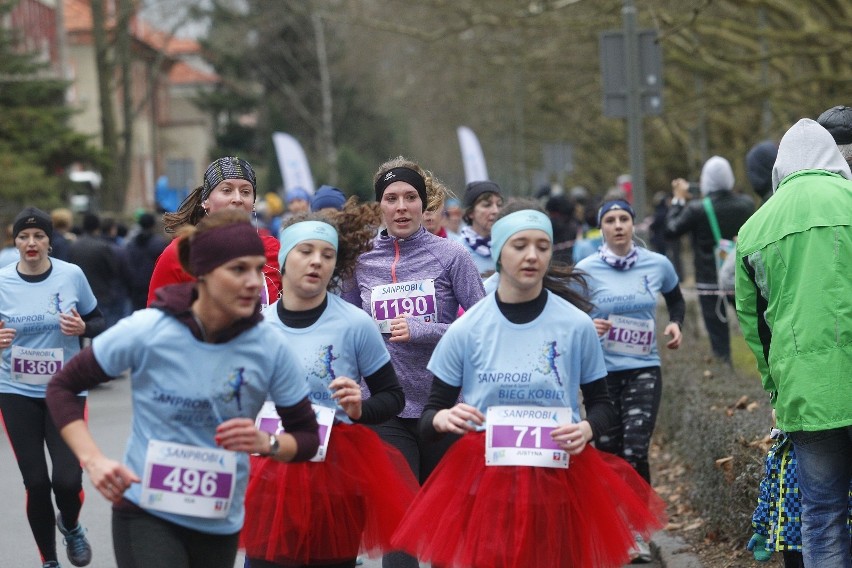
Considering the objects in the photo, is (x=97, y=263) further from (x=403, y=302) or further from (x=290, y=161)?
(x=290, y=161)

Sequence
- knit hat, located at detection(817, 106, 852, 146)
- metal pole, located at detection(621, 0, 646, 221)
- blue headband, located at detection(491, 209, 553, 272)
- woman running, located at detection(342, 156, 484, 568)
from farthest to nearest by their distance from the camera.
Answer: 1. metal pole, located at detection(621, 0, 646, 221)
2. woman running, located at detection(342, 156, 484, 568)
3. knit hat, located at detection(817, 106, 852, 146)
4. blue headband, located at detection(491, 209, 553, 272)

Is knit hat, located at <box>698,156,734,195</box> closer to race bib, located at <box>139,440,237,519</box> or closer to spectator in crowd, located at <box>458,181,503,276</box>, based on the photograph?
spectator in crowd, located at <box>458,181,503,276</box>

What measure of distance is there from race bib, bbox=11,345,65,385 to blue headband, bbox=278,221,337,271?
8.70 ft

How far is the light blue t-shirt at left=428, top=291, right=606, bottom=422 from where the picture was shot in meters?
5.23

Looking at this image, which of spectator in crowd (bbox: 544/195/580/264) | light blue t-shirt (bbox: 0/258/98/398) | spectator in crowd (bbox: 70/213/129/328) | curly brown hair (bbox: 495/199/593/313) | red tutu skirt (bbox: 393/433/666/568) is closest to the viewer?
red tutu skirt (bbox: 393/433/666/568)

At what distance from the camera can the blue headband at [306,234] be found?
217 inches

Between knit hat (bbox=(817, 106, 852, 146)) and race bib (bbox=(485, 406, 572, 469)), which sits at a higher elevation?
knit hat (bbox=(817, 106, 852, 146))

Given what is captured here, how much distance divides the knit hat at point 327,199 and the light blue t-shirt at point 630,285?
2.06 metres

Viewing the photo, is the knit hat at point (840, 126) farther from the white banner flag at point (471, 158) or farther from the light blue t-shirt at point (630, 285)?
the white banner flag at point (471, 158)

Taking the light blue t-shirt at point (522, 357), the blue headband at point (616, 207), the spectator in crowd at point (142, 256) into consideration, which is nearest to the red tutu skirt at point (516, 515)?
the light blue t-shirt at point (522, 357)

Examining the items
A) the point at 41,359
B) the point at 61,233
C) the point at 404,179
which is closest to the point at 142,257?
the point at 61,233

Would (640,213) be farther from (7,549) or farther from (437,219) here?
(7,549)

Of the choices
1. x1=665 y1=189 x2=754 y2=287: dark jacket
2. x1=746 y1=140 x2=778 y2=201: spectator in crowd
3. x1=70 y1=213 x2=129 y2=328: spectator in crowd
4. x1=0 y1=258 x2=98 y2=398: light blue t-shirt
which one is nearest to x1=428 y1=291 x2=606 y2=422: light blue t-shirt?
x1=0 y1=258 x2=98 y2=398: light blue t-shirt

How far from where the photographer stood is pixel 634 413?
26.9 ft
